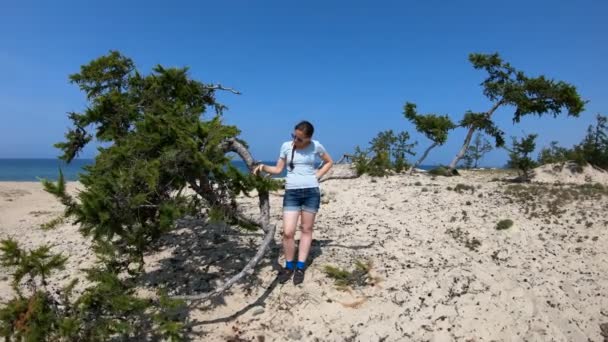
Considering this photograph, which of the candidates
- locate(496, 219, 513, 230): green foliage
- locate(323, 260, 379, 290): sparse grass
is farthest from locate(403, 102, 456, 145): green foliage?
locate(323, 260, 379, 290): sparse grass

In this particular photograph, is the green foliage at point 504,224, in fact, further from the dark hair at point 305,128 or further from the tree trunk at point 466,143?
the tree trunk at point 466,143

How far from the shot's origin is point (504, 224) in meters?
9.93

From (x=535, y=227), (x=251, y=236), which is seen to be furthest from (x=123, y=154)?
(x=535, y=227)

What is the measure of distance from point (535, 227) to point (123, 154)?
915 centimetres

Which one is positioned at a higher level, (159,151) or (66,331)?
(159,151)

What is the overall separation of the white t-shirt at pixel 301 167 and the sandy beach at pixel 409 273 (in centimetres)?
158

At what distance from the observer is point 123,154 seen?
554 cm

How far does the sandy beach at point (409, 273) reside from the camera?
5758mm

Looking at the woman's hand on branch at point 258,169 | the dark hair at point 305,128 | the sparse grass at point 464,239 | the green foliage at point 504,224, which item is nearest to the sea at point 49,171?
the woman's hand on branch at point 258,169

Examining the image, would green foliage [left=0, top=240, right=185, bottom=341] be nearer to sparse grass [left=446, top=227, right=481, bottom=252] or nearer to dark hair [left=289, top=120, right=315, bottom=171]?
dark hair [left=289, top=120, right=315, bottom=171]

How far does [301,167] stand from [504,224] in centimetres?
622

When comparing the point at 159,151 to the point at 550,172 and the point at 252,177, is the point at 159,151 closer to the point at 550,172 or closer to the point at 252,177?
the point at 252,177

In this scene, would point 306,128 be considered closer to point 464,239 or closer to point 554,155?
point 464,239

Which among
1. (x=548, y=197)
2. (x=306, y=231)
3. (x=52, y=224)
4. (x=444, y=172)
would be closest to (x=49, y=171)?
(x=52, y=224)
